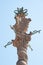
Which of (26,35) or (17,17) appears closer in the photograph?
(26,35)

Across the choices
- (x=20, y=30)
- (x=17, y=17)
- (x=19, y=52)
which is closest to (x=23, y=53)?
(x=19, y=52)

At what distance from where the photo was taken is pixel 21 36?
25.3 metres

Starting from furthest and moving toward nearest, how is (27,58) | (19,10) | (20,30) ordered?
(19,10) → (20,30) → (27,58)

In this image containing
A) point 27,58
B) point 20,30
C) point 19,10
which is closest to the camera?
point 27,58

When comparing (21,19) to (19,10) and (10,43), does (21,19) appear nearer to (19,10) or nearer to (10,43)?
(19,10)

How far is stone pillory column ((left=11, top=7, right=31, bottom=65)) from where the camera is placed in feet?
79.3

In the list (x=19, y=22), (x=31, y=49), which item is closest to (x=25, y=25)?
(x=19, y=22)

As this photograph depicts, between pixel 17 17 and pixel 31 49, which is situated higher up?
pixel 17 17

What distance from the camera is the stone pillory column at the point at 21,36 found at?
2417cm

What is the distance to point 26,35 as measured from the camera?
25375 mm

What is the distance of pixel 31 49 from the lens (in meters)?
25.5

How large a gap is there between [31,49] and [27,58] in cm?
150

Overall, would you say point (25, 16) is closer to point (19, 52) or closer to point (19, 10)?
point (19, 10)

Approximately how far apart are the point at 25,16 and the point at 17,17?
813 millimetres
